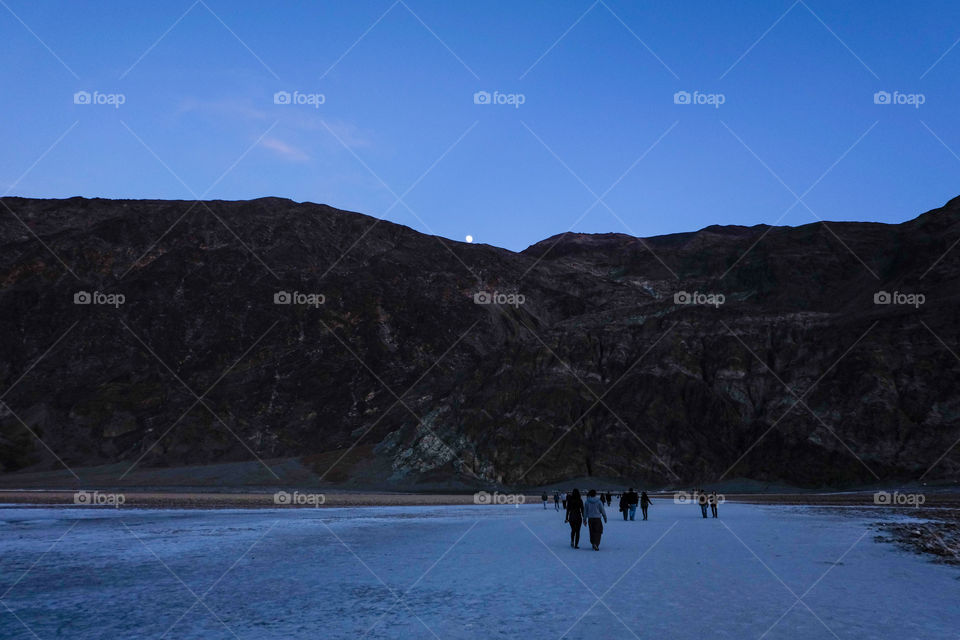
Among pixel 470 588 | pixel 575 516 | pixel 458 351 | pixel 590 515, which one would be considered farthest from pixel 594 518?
pixel 458 351

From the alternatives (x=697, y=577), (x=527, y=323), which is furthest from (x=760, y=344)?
(x=697, y=577)

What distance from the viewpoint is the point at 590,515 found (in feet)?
63.5

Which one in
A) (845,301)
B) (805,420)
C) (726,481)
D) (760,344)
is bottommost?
(726,481)

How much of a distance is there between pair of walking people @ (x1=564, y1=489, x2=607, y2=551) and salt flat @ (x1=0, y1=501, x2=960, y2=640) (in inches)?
21.7

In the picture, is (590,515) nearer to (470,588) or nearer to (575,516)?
(575,516)

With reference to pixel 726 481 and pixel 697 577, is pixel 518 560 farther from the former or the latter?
pixel 726 481

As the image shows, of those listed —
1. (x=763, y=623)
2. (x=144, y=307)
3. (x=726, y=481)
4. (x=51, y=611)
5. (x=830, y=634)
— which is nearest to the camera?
(x=830, y=634)

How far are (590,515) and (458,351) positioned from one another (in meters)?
107

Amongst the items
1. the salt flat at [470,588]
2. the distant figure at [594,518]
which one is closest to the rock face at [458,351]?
the salt flat at [470,588]

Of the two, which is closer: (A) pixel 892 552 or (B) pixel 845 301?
(A) pixel 892 552

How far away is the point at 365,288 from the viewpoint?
134m

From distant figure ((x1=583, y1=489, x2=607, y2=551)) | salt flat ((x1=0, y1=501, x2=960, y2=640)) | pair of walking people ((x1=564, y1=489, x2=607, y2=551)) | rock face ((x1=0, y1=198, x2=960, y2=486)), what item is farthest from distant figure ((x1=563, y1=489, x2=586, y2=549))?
rock face ((x1=0, y1=198, x2=960, y2=486))

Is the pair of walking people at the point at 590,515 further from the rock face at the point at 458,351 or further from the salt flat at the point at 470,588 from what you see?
the rock face at the point at 458,351

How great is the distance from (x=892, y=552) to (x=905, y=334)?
80187 millimetres
